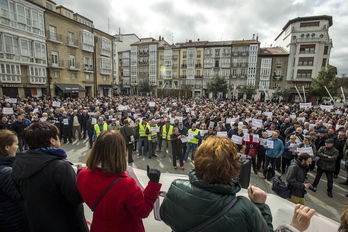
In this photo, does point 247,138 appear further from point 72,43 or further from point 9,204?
point 72,43

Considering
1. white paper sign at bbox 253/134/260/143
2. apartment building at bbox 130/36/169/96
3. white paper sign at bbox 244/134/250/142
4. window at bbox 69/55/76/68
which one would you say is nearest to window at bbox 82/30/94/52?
window at bbox 69/55/76/68

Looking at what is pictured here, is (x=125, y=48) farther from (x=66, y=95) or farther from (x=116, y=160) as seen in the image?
(x=116, y=160)

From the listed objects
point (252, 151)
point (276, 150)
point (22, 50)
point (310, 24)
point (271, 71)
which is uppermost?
point (310, 24)

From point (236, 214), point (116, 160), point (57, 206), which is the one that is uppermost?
point (116, 160)

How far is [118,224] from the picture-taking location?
156 cm

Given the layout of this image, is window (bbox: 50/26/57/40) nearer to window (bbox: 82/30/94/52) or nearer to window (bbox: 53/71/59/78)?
window (bbox: 82/30/94/52)

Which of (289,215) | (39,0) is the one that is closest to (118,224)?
(289,215)

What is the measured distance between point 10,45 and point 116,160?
89.6ft

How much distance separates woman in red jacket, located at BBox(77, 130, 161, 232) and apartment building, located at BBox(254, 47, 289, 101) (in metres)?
47.3

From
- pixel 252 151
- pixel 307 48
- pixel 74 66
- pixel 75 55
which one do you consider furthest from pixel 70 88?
pixel 307 48

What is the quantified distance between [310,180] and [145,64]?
53.0 metres

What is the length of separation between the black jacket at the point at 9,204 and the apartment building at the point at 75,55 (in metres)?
28.1

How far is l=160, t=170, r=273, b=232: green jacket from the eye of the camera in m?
1.19

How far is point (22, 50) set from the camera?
21359 millimetres
